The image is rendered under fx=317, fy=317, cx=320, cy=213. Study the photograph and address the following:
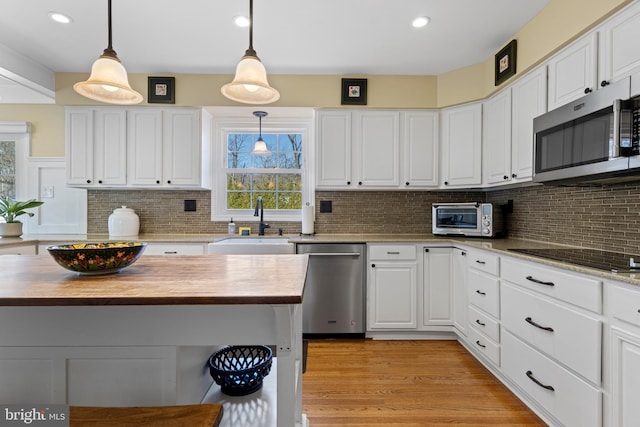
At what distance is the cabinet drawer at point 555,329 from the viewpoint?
1.43m

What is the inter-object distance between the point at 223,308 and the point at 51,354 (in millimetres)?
582

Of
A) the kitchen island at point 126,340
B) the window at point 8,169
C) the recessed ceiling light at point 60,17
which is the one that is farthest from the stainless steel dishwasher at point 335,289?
the window at point 8,169

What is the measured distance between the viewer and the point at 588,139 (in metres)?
1.71

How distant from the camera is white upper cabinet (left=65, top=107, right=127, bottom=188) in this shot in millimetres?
3182

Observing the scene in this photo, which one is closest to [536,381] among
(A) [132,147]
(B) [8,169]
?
(A) [132,147]

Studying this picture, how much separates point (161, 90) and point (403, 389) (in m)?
3.39

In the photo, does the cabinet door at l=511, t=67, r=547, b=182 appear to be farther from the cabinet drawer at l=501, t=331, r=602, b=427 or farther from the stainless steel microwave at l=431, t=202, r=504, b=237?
the cabinet drawer at l=501, t=331, r=602, b=427

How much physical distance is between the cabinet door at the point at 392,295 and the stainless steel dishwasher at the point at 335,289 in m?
0.10

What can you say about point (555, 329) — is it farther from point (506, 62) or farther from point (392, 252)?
point (506, 62)

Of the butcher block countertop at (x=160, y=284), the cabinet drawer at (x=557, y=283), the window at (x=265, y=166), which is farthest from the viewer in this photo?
the window at (x=265, y=166)

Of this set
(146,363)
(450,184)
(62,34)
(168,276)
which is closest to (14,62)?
(62,34)

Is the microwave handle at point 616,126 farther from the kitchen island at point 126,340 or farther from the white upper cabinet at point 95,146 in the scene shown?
the white upper cabinet at point 95,146

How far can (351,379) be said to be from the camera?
7.31 ft

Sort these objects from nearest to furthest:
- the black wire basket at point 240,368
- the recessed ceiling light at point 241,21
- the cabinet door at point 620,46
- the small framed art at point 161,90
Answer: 1. the black wire basket at point 240,368
2. the cabinet door at point 620,46
3. the recessed ceiling light at point 241,21
4. the small framed art at point 161,90
